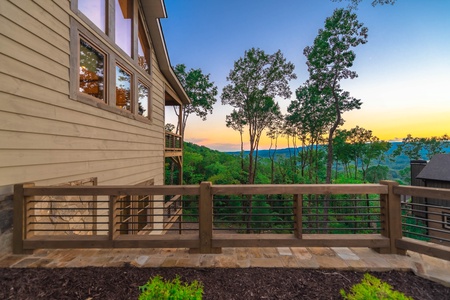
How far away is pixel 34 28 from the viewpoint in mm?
2822

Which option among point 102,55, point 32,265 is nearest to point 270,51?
point 102,55

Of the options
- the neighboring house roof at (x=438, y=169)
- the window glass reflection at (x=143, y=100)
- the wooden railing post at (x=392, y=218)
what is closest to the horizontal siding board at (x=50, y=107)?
the window glass reflection at (x=143, y=100)

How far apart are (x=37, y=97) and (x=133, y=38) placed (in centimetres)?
351

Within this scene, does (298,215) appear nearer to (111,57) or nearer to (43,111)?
(43,111)

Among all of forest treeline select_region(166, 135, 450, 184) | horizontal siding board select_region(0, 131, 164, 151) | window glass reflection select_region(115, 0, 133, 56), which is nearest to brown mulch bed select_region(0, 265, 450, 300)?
horizontal siding board select_region(0, 131, 164, 151)

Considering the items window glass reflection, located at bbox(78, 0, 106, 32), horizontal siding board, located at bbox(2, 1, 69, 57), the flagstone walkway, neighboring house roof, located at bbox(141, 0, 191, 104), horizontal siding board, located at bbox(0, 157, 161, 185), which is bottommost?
the flagstone walkway

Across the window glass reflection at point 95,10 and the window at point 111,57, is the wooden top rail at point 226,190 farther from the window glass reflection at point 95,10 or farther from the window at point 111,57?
the window glass reflection at point 95,10

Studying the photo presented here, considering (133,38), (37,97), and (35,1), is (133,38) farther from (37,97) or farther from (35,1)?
(37,97)

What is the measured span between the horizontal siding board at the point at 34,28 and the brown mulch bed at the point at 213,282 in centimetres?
293

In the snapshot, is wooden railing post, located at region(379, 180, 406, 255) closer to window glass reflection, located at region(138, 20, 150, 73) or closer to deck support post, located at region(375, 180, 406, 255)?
deck support post, located at region(375, 180, 406, 255)

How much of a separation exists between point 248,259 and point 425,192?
7.54 ft

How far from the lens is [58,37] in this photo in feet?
10.5

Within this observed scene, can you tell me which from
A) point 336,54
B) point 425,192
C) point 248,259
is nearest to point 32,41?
point 248,259

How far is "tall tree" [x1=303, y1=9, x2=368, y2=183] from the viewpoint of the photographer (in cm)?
1434
